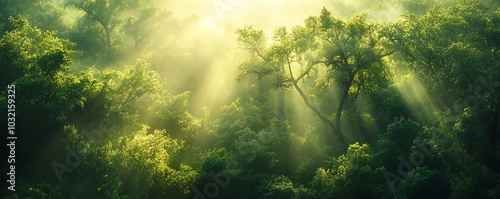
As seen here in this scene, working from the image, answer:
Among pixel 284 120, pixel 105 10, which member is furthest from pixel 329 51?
pixel 105 10

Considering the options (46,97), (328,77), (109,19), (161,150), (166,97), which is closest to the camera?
(46,97)

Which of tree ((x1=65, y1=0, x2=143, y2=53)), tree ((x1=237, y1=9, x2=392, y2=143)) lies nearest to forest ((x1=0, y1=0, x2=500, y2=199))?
tree ((x1=237, y1=9, x2=392, y2=143))

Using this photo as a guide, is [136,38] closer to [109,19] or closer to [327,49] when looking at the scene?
[109,19]

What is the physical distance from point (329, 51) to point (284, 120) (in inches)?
411

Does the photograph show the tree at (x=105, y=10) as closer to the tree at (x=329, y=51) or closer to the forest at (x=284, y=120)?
the forest at (x=284, y=120)

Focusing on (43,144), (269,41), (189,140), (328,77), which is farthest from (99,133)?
(328,77)

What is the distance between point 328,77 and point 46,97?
25554 mm

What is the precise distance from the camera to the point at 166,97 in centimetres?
4031

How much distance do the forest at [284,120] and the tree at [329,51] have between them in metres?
0.13

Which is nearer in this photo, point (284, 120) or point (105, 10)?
point (284, 120)

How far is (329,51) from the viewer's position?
33.0 m

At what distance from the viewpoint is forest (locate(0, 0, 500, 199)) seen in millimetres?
25078

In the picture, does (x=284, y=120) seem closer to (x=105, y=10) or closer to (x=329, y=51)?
(x=329, y=51)

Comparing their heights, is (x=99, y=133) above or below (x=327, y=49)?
below
